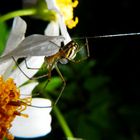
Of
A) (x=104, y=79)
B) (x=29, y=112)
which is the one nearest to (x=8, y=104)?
(x=29, y=112)

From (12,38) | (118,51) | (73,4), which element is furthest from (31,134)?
(118,51)

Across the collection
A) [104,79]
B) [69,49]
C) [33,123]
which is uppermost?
[69,49]

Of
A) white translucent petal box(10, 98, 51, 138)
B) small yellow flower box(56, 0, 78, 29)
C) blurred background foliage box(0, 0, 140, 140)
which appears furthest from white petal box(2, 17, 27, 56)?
blurred background foliage box(0, 0, 140, 140)

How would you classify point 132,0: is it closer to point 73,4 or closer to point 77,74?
point 77,74

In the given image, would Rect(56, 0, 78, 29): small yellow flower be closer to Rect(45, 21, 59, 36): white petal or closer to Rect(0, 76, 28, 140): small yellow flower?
Rect(45, 21, 59, 36): white petal

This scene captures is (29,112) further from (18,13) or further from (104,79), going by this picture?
(104,79)

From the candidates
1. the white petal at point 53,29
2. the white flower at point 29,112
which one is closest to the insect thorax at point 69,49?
the white flower at point 29,112

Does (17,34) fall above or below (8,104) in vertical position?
above
